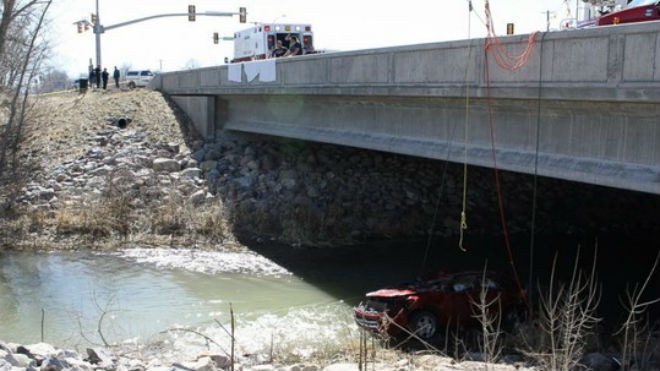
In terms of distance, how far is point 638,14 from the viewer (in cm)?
1316

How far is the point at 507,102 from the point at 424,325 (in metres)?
4.37

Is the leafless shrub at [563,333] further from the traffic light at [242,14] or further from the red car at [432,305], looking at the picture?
the traffic light at [242,14]

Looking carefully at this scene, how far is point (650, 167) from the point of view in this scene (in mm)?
10875

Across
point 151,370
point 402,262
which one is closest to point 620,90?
point 151,370

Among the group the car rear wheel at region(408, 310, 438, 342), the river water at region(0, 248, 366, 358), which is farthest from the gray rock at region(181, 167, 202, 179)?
Answer: the car rear wheel at region(408, 310, 438, 342)

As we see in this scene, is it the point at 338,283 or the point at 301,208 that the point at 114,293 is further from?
the point at 301,208

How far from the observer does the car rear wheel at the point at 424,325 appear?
13672 mm

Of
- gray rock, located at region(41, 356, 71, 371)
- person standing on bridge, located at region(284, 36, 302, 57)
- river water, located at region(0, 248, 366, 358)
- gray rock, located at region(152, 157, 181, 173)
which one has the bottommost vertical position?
river water, located at region(0, 248, 366, 358)

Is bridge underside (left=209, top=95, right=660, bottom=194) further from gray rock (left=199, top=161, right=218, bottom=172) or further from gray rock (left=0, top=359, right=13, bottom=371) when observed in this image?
gray rock (left=0, top=359, right=13, bottom=371)

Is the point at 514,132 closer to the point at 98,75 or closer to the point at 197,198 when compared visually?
the point at 197,198

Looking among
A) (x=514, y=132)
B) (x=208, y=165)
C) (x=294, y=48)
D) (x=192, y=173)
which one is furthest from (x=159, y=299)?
(x=294, y=48)

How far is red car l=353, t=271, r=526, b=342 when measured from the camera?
13.5 m

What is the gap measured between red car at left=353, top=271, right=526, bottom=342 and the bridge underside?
2.42 meters

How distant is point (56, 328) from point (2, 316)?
1.94 m
